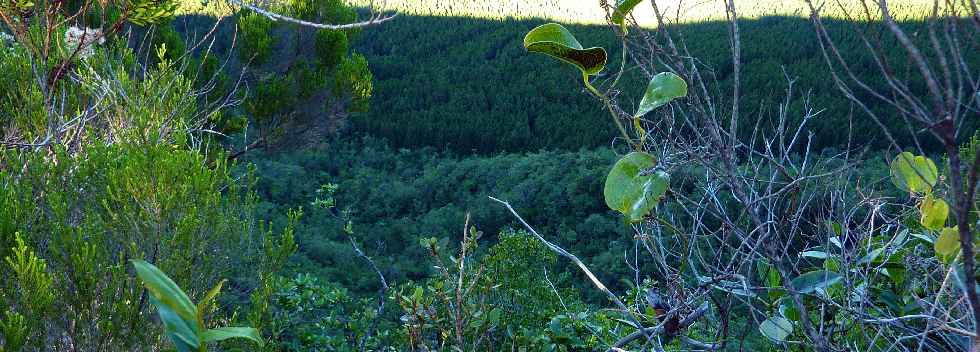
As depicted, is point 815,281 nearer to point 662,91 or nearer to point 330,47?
point 662,91

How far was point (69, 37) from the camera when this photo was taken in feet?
13.4

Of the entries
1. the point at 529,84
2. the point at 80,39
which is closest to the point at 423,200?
the point at 529,84

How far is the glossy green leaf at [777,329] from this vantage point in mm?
1464

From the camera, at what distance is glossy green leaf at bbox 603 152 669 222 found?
1.18 metres

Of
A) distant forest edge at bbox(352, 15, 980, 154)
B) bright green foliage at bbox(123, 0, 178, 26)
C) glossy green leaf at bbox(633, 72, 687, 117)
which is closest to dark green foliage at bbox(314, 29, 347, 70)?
distant forest edge at bbox(352, 15, 980, 154)

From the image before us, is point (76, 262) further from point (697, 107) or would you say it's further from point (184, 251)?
point (697, 107)

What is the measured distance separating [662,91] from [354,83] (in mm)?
5682

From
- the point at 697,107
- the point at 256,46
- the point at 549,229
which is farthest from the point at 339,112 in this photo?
the point at 697,107

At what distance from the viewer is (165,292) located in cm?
89

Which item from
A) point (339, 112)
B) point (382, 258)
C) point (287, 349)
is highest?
point (339, 112)

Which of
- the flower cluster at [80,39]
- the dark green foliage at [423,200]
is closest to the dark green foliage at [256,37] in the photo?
the dark green foliage at [423,200]

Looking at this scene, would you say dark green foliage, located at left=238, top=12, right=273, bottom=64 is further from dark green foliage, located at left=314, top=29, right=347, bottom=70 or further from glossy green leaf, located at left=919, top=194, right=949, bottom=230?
glossy green leaf, located at left=919, top=194, right=949, bottom=230

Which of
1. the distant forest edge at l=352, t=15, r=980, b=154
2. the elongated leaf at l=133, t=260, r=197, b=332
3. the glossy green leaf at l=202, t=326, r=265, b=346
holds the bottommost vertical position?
the distant forest edge at l=352, t=15, r=980, b=154

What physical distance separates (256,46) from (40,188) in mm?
3821
